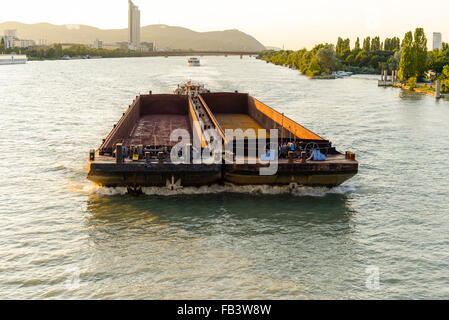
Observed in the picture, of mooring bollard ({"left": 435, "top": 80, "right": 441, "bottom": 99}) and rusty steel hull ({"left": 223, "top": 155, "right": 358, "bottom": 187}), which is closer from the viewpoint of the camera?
rusty steel hull ({"left": 223, "top": 155, "right": 358, "bottom": 187})

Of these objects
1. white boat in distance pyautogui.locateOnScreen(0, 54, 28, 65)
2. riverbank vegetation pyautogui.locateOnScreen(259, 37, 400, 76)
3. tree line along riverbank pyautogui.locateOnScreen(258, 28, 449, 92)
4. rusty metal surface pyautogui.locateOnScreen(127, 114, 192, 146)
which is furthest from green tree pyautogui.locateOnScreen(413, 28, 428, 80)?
white boat in distance pyautogui.locateOnScreen(0, 54, 28, 65)

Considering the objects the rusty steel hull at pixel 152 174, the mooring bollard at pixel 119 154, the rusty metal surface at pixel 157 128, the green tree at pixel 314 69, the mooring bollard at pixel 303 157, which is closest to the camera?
the mooring bollard at pixel 119 154

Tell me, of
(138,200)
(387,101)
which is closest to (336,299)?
(138,200)

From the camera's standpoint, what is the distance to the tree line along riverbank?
93438mm

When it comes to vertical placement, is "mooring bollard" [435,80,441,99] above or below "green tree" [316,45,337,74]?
below

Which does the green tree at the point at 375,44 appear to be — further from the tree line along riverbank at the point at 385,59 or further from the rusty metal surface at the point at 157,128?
the rusty metal surface at the point at 157,128

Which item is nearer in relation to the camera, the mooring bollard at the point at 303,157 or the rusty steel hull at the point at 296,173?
the rusty steel hull at the point at 296,173

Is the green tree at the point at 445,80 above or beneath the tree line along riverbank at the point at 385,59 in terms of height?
beneath

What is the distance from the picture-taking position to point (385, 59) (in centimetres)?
16538

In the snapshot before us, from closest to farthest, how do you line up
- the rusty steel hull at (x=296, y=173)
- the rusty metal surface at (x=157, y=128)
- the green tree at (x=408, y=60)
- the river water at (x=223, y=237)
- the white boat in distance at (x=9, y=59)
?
the river water at (x=223, y=237)
the rusty steel hull at (x=296, y=173)
the rusty metal surface at (x=157, y=128)
the green tree at (x=408, y=60)
the white boat in distance at (x=9, y=59)

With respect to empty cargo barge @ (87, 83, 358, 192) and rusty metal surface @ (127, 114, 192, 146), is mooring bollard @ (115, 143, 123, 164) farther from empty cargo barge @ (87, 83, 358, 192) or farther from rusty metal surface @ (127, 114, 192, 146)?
rusty metal surface @ (127, 114, 192, 146)

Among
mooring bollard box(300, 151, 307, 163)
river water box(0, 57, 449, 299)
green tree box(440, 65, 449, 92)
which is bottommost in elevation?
river water box(0, 57, 449, 299)

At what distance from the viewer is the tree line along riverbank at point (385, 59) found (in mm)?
93438

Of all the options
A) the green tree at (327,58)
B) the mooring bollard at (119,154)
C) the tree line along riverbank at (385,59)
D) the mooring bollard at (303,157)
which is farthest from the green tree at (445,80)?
the mooring bollard at (119,154)
